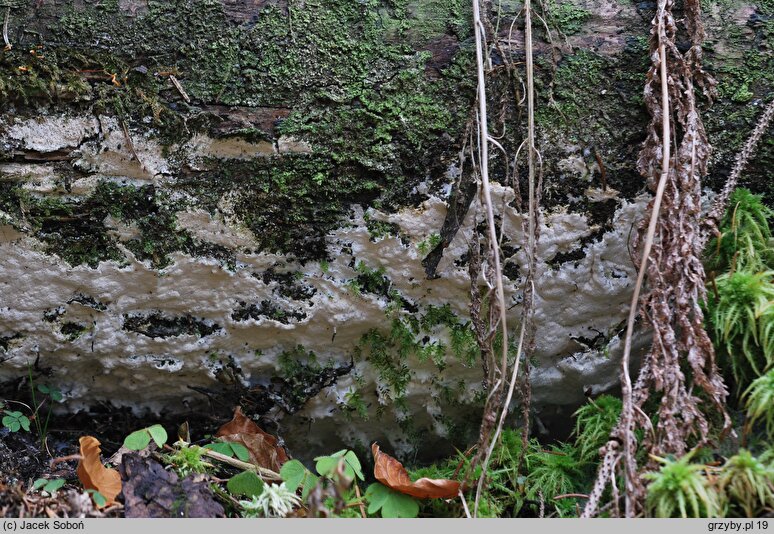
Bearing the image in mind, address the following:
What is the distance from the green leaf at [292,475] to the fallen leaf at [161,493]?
211 mm

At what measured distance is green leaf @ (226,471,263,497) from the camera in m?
1.99

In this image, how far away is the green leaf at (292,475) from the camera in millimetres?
1979

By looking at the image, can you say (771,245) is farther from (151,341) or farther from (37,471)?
(37,471)

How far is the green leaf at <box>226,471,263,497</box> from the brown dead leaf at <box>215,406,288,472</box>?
0.86 feet

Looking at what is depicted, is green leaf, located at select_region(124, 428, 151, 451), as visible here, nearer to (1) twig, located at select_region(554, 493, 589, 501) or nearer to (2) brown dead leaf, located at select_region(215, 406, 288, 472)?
(2) brown dead leaf, located at select_region(215, 406, 288, 472)

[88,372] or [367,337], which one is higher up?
[367,337]

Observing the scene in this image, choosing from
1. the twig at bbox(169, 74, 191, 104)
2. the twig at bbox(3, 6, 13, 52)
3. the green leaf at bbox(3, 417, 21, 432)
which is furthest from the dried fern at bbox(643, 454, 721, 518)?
the twig at bbox(3, 6, 13, 52)

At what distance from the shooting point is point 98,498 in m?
1.78

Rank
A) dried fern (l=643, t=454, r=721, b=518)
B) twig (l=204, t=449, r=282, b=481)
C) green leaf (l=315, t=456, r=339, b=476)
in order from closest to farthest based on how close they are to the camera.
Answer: dried fern (l=643, t=454, r=721, b=518)
green leaf (l=315, t=456, r=339, b=476)
twig (l=204, t=449, r=282, b=481)

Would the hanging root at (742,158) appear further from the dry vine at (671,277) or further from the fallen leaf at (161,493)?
the fallen leaf at (161,493)

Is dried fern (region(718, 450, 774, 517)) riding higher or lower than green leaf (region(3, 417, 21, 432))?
higher

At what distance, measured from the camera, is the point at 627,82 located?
2.29 m

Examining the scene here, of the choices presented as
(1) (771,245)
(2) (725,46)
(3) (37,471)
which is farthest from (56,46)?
(1) (771,245)

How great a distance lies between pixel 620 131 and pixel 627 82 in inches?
7.0
